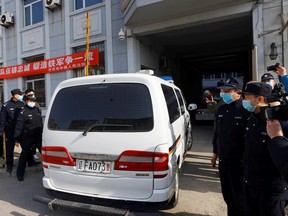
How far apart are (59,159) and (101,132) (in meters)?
0.65

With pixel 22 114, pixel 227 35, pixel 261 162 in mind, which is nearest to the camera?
pixel 261 162

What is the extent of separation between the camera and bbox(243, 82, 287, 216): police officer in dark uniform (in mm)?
1823

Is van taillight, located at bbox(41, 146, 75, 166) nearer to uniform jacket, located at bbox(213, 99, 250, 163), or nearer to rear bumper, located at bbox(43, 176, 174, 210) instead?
rear bumper, located at bbox(43, 176, 174, 210)

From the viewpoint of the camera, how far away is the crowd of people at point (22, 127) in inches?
183

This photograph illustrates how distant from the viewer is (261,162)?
191cm

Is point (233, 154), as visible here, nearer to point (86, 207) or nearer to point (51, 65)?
point (86, 207)

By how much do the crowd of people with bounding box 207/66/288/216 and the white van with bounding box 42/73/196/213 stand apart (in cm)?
67

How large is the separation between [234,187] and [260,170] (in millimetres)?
783

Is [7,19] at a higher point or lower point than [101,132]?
higher

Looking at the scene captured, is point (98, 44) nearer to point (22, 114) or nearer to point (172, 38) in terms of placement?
point (172, 38)

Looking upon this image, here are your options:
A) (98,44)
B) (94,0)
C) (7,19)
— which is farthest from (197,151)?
(7,19)

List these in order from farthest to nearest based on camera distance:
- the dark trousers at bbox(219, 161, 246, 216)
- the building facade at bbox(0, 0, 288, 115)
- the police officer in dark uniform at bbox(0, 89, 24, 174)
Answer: the building facade at bbox(0, 0, 288, 115), the police officer in dark uniform at bbox(0, 89, 24, 174), the dark trousers at bbox(219, 161, 246, 216)

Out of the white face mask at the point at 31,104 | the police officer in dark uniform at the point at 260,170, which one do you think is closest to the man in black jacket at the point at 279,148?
the police officer in dark uniform at the point at 260,170

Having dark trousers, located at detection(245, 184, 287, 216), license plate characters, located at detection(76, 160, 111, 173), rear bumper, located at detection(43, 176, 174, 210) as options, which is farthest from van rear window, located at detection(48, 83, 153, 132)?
dark trousers, located at detection(245, 184, 287, 216)
